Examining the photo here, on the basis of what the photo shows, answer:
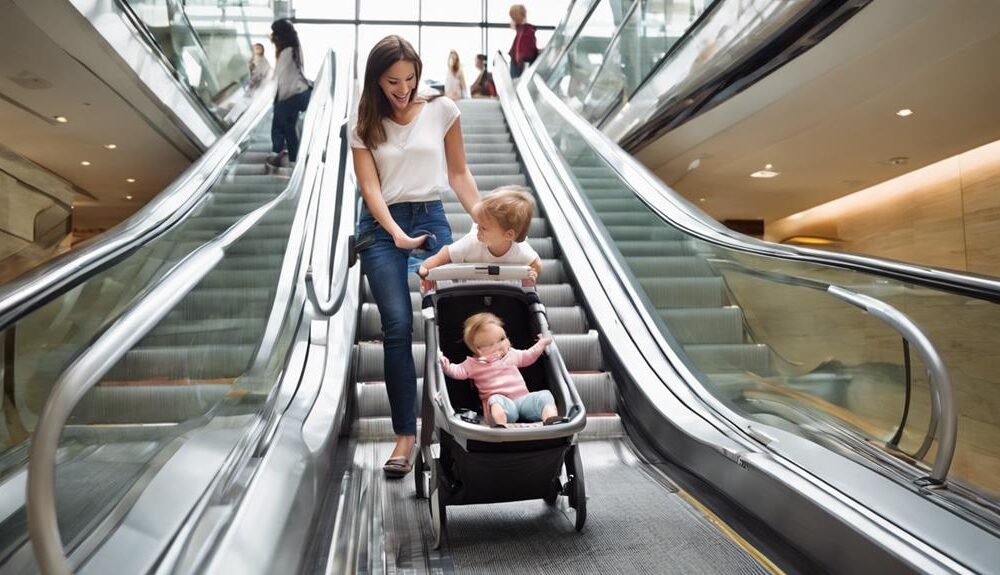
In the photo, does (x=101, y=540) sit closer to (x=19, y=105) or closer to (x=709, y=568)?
(x=709, y=568)

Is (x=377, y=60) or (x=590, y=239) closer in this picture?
(x=377, y=60)

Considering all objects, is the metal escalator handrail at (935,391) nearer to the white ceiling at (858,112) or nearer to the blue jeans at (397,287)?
the blue jeans at (397,287)

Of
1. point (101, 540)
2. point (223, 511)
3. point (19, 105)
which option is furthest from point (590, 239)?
point (19, 105)

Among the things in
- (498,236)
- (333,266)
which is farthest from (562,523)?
(333,266)

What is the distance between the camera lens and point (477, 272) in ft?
10.3

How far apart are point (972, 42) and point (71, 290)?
5395mm

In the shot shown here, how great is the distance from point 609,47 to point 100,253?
27.3 ft

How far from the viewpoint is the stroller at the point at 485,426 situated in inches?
105

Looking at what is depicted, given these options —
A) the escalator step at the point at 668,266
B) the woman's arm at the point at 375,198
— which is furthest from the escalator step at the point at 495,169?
the woman's arm at the point at 375,198

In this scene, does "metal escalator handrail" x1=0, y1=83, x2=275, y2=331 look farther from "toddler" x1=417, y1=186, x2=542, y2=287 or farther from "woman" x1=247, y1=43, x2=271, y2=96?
"woman" x1=247, y1=43, x2=271, y2=96

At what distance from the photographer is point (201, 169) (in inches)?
200

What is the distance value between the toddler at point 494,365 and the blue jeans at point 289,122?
5223 millimetres

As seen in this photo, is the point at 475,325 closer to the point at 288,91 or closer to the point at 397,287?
the point at 397,287

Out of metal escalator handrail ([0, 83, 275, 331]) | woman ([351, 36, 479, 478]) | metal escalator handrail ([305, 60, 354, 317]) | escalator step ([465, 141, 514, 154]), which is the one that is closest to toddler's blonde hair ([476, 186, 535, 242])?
woman ([351, 36, 479, 478])
